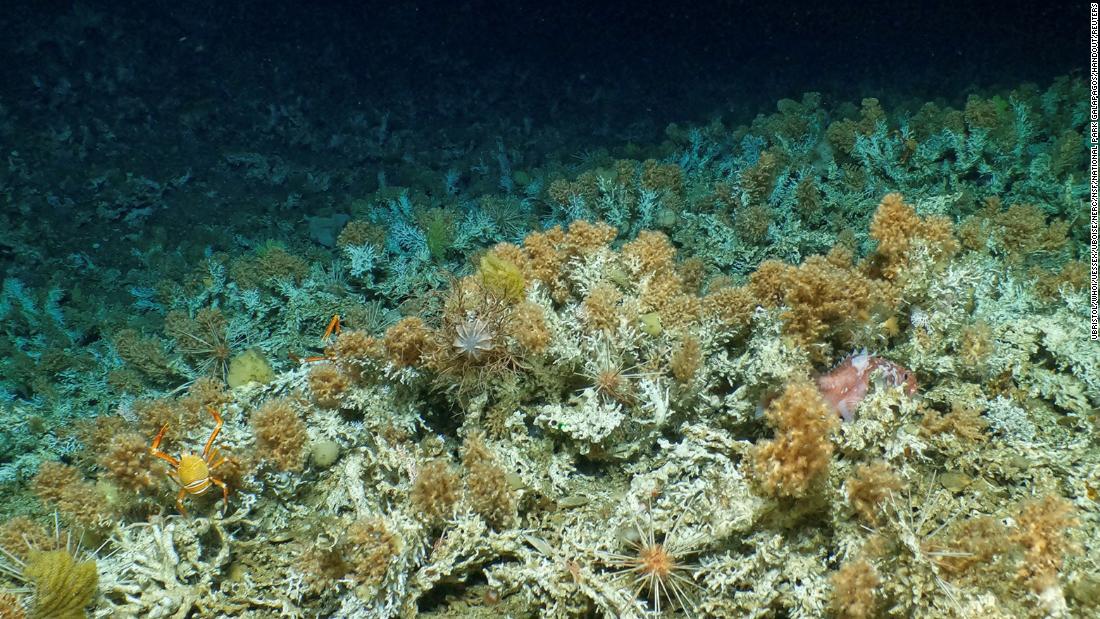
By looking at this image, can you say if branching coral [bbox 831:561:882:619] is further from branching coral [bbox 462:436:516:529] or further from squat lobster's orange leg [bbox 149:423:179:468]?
squat lobster's orange leg [bbox 149:423:179:468]

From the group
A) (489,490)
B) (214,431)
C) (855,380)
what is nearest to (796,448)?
(855,380)

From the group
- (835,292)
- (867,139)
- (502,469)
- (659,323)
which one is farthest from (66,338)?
(867,139)

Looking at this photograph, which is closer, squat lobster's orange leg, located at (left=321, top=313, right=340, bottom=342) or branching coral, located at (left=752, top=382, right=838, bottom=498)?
branching coral, located at (left=752, top=382, right=838, bottom=498)

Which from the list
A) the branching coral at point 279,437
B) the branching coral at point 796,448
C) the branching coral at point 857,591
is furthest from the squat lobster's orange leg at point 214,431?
the branching coral at point 857,591

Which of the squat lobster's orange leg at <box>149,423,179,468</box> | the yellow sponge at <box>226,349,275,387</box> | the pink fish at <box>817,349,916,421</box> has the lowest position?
the yellow sponge at <box>226,349,275,387</box>

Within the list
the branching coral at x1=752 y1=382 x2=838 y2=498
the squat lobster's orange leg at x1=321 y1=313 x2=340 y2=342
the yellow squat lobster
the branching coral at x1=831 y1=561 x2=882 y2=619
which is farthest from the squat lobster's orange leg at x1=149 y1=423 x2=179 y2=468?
the branching coral at x1=831 y1=561 x2=882 y2=619

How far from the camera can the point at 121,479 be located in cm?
307

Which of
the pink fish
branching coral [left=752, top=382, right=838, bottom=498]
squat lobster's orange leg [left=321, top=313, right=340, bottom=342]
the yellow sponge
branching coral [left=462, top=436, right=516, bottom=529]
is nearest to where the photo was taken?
branching coral [left=752, top=382, right=838, bottom=498]

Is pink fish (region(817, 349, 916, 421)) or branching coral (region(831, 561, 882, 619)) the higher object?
pink fish (region(817, 349, 916, 421))

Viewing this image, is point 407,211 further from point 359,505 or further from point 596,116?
point 596,116

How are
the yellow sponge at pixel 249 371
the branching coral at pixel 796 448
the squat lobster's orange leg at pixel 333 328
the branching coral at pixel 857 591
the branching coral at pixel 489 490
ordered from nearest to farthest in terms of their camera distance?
the branching coral at pixel 857 591
the branching coral at pixel 796 448
the branching coral at pixel 489 490
the yellow sponge at pixel 249 371
the squat lobster's orange leg at pixel 333 328

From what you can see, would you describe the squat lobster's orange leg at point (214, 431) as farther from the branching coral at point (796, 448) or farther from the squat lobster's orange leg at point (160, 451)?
the branching coral at point (796, 448)

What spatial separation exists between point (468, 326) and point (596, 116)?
6295 mm

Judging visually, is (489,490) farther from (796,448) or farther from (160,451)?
(160,451)
